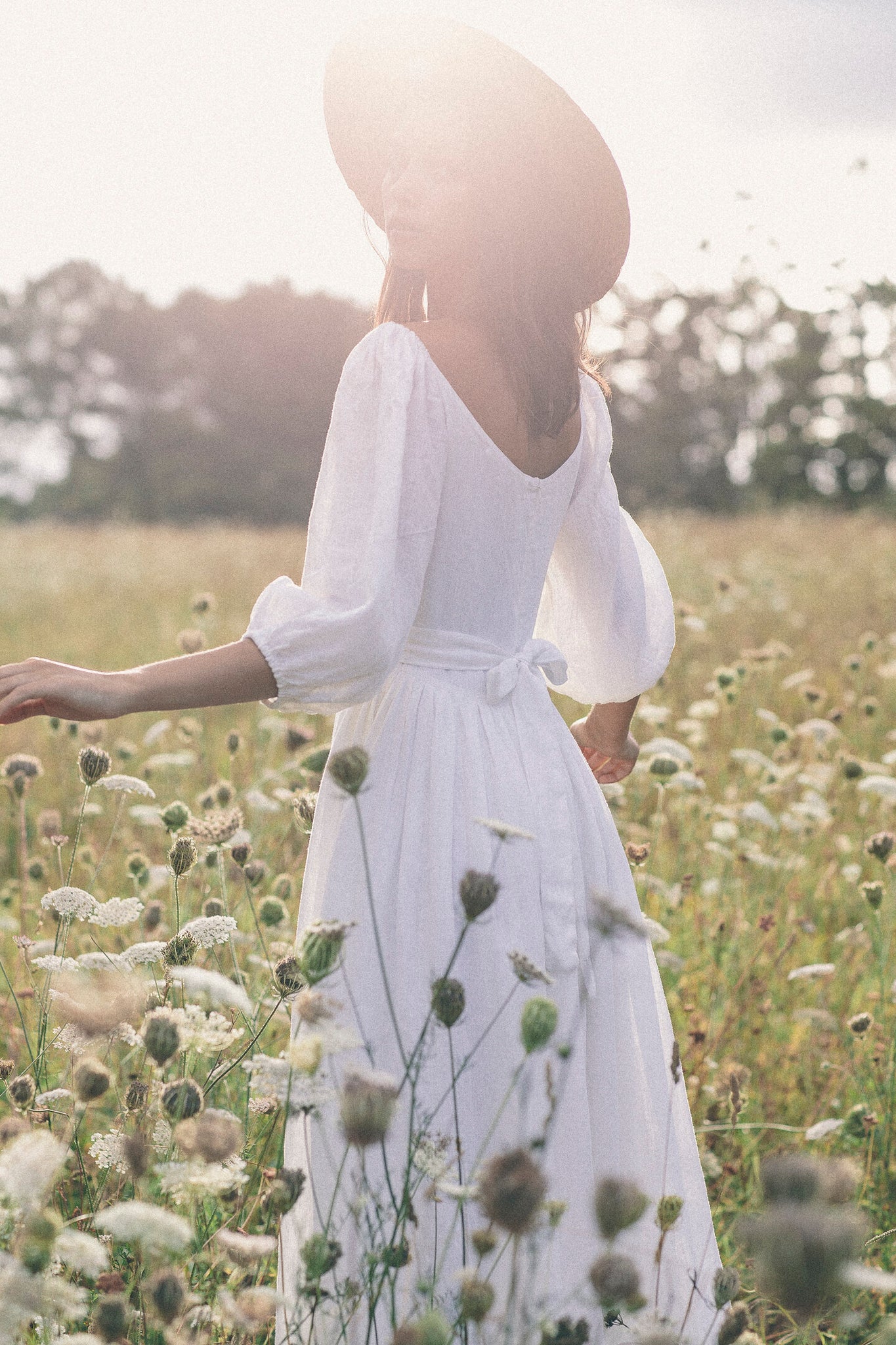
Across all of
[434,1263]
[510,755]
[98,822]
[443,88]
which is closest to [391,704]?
[510,755]

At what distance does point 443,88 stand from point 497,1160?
120cm

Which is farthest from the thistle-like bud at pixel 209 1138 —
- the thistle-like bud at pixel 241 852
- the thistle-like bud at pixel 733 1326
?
the thistle-like bud at pixel 241 852

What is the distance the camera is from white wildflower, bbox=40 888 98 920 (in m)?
1.22

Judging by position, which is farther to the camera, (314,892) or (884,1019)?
(884,1019)

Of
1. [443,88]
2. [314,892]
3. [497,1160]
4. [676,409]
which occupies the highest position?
[443,88]

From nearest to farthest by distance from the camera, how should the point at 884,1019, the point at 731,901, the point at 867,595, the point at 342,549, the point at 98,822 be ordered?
the point at 342,549
the point at 884,1019
the point at 731,901
the point at 98,822
the point at 867,595

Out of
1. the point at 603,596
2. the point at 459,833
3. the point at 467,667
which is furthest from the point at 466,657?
the point at 603,596

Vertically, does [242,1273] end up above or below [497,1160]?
below

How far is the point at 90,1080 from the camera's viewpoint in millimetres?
903

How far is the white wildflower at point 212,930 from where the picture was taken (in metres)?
1.19

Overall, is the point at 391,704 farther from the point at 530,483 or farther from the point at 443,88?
the point at 443,88

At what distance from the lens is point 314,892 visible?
1419mm

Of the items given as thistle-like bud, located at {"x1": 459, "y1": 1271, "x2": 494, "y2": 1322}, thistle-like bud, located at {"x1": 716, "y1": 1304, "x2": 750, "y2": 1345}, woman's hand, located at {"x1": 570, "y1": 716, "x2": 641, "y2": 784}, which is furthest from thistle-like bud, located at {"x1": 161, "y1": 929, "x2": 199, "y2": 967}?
woman's hand, located at {"x1": 570, "y1": 716, "x2": 641, "y2": 784}

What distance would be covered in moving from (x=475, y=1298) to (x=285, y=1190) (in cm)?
17
